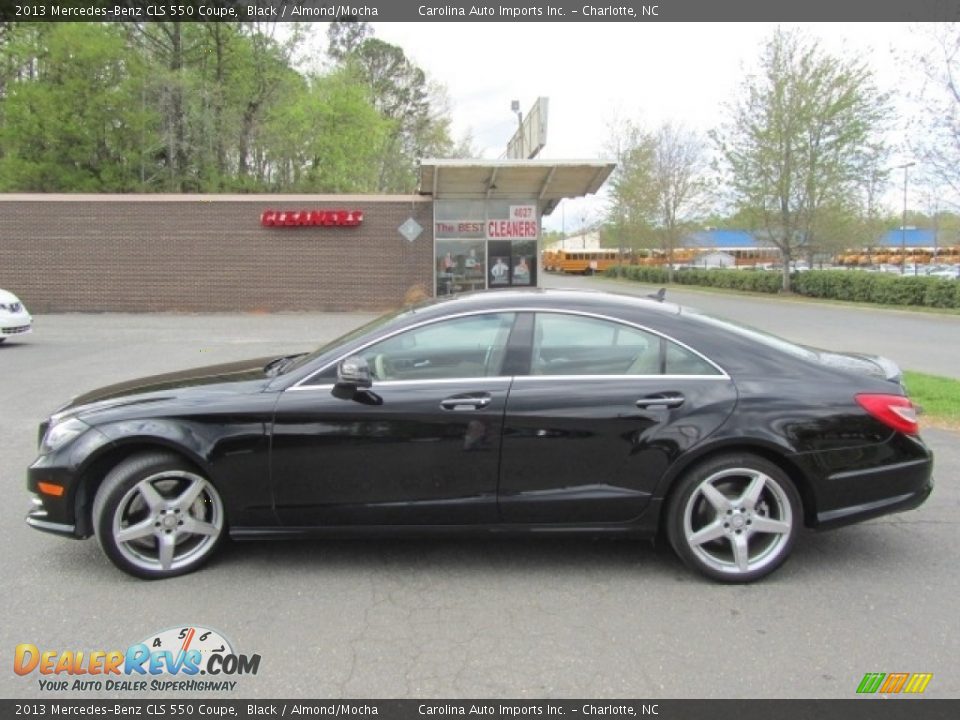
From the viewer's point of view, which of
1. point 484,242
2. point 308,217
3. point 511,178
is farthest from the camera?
point 484,242

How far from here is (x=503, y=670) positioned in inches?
105

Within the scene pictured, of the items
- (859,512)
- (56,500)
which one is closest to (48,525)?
(56,500)

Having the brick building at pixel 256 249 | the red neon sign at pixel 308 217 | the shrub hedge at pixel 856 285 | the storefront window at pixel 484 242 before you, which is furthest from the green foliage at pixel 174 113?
the shrub hedge at pixel 856 285

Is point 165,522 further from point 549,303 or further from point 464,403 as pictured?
point 549,303

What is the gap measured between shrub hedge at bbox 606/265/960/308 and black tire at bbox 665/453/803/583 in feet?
66.9

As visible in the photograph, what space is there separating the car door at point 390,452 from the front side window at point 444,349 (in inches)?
4.2

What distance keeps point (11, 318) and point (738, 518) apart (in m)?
13.0

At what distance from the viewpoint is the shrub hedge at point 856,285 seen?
20.1 metres

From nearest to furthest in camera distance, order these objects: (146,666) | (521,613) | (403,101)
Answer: (146,666) < (521,613) < (403,101)

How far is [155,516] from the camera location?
3.38 m

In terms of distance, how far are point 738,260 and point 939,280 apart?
58.6 metres

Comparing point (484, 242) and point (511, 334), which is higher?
point (484, 242)

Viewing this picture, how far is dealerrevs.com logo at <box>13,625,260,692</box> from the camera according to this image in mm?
2641
